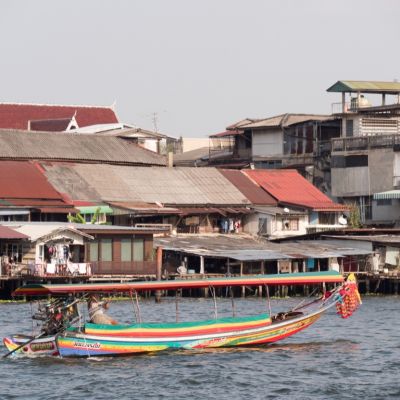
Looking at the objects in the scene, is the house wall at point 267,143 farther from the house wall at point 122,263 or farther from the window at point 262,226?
the house wall at point 122,263

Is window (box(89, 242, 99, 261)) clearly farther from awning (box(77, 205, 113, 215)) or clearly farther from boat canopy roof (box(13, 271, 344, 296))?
boat canopy roof (box(13, 271, 344, 296))

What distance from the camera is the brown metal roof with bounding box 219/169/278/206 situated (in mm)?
79438

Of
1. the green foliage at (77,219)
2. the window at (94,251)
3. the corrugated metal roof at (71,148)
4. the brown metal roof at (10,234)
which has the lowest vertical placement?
the window at (94,251)

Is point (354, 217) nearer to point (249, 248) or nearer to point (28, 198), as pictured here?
point (249, 248)

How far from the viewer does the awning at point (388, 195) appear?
79.1 meters

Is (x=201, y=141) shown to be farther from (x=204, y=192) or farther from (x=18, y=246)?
(x=18, y=246)

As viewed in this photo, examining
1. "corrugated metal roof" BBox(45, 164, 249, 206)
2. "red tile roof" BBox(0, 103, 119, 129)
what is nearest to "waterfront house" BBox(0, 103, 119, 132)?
"red tile roof" BBox(0, 103, 119, 129)

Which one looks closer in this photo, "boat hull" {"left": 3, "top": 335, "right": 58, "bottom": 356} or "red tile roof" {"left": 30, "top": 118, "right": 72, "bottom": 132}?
"boat hull" {"left": 3, "top": 335, "right": 58, "bottom": 356}

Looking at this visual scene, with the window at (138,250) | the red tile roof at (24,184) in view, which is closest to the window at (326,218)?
the red tile roof at (24,184)

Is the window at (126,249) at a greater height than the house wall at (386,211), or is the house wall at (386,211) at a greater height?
the house wall at (386,211)

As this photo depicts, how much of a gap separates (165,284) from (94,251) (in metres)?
24.8

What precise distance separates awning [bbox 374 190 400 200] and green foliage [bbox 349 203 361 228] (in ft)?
4.78

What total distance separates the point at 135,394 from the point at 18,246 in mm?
31004

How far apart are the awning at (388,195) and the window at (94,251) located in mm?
22755
